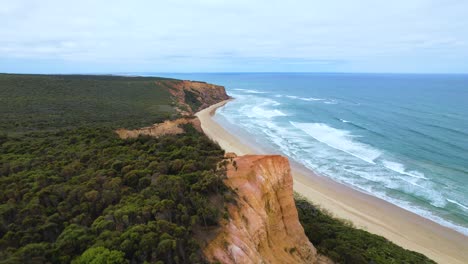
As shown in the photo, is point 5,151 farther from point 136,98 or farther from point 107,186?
point 136,98

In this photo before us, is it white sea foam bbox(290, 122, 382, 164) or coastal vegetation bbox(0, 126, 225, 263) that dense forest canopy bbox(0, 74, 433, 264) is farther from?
white sea foam bbox(290, 122, 382, 164)

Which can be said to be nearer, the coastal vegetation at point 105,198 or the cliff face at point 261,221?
the coastal vegetation at point 105,198

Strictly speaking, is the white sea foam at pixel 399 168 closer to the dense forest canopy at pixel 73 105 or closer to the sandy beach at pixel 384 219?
the sandy beach at pixel 384 219

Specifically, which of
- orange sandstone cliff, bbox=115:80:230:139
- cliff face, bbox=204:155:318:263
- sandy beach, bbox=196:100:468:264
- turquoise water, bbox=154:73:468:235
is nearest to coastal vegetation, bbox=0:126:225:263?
cliff face, bbox=204:155:318:263

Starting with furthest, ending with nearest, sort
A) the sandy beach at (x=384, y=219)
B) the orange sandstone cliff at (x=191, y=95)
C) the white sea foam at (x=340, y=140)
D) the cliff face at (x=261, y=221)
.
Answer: the orange sandstone cliff at (x=191, y=95) < the white sea foam at (x=340, y=140) < the sandy beach at (x=384, y=219) < the cliff face at (x=261, y=221)

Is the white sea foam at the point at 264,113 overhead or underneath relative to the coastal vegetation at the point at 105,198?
underneath

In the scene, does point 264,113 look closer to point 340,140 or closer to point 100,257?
point 340,140

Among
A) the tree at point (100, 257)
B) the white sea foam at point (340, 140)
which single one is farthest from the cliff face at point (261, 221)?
the white sea foam at point (340, 140)
